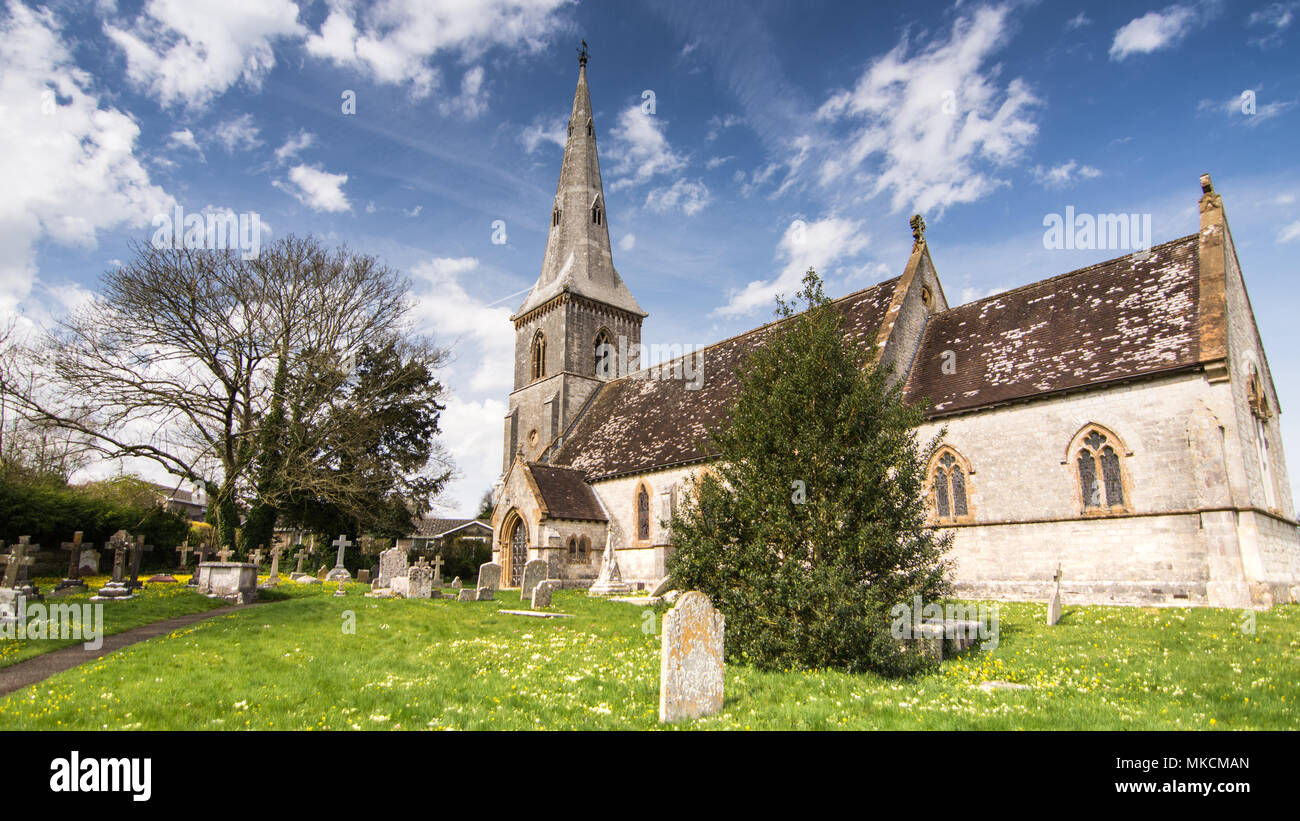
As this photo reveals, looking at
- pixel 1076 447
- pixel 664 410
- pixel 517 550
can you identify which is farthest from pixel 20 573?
pixel 1076 447

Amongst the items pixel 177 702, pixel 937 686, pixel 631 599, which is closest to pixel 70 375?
pixel 631 599

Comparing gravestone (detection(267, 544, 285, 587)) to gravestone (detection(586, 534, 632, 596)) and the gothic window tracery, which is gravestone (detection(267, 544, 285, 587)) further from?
the gothic window tracery

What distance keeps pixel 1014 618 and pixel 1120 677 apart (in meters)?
5.85

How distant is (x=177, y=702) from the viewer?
6.61 metres

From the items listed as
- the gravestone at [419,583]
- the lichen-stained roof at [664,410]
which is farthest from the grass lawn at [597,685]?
the lichen-stained roof at [664,410]

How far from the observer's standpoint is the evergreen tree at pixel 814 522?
8414 millimetres

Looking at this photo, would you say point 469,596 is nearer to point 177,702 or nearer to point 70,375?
point 177,702

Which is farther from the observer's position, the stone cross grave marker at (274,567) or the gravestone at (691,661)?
the stone cross grave marker at (274,567)

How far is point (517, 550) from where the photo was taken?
87.7 ft

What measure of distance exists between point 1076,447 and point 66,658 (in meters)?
20.0

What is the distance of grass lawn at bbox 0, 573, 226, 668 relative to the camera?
31.8ft

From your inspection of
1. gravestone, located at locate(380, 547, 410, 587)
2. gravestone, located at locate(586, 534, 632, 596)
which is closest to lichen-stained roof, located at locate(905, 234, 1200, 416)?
gravestone, located at locate(586, 534, 632, 596)

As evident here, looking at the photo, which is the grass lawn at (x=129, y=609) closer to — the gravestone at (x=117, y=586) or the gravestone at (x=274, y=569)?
the gravestone at (x=117, y=586)

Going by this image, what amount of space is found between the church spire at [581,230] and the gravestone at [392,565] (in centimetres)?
1869
